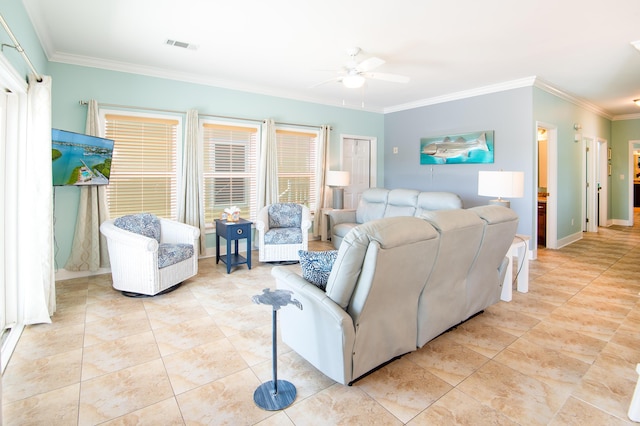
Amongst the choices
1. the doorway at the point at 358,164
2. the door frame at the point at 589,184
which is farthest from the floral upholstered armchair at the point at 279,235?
the door frame at the point at 589,184

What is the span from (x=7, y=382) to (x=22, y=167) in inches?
64.0

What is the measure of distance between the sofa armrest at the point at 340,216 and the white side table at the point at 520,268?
106 inches

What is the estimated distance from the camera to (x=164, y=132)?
484cm

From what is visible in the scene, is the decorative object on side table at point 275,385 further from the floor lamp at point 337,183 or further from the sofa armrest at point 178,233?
the floor lamp at point 337,183

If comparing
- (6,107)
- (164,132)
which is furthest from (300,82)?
(6,107)

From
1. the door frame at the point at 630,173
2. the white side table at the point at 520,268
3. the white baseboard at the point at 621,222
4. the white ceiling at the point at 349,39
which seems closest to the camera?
the white ceiling at the point at 349,39

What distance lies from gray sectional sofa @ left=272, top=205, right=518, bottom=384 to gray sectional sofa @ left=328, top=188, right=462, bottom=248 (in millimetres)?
2260

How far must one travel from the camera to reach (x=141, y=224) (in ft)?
13.1

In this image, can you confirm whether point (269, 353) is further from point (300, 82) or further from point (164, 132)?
point (300, 82)

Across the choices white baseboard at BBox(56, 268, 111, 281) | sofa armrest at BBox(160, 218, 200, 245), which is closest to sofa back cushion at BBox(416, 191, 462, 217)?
sofa armrest at BBox(160, 218, 200, 245)

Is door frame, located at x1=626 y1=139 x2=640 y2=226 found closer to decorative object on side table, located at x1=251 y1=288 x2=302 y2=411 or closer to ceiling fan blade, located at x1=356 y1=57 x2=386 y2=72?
ceiling fan blade, located at x1=356 y1=57 x2=386 y2=72

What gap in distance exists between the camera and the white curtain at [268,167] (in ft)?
18.4

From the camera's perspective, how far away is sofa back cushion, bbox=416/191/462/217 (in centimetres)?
482

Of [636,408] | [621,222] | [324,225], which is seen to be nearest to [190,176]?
[324,225]
